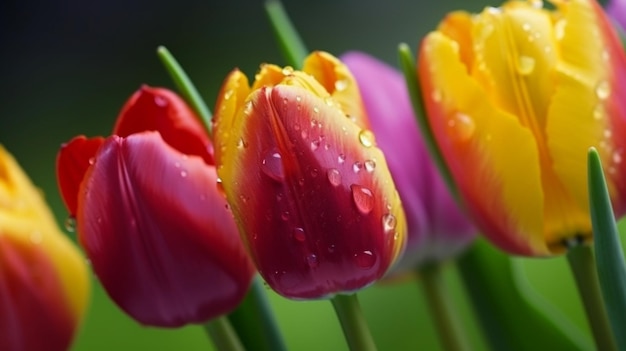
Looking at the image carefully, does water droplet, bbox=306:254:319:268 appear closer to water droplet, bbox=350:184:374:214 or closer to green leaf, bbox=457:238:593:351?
water droplet, bbox=350:184:374:214

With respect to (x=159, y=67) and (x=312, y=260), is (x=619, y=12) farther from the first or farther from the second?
(x=159, y=67)

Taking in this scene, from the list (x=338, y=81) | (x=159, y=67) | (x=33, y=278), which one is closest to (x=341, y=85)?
(x=338, y=81)

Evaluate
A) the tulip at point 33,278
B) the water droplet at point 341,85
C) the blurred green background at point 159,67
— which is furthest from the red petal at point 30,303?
the blurred green background at point 159,67

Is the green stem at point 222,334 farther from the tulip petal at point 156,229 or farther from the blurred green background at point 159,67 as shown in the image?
the blurred green background at point 159,67

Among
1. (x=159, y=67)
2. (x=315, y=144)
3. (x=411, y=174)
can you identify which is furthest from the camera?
(x=159, y=67)

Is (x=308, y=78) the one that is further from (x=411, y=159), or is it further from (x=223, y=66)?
(x=223, y=66)
